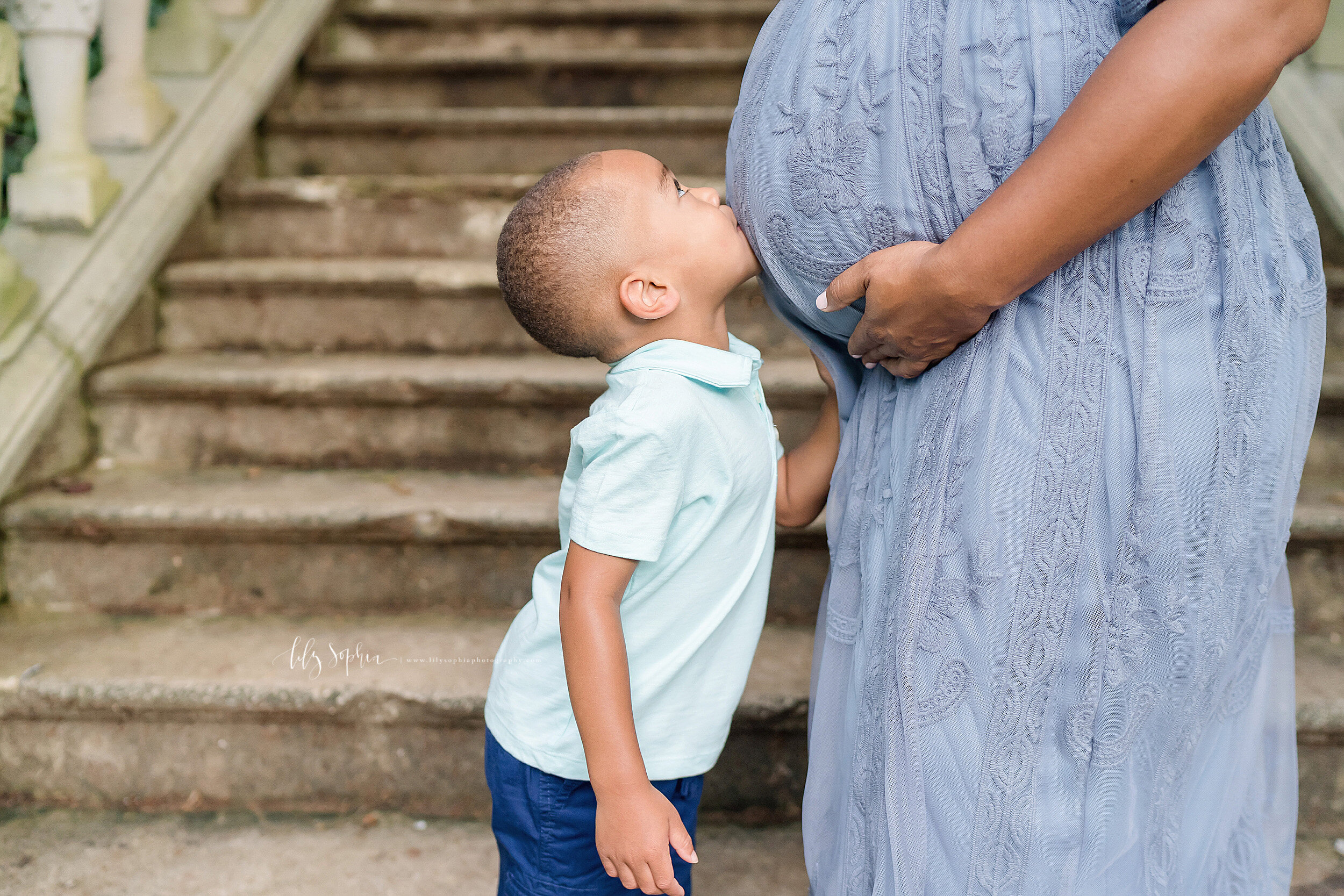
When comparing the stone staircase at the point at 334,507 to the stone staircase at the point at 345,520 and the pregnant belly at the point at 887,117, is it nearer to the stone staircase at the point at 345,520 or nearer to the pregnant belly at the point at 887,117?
the stone staircase at the point at 345,520

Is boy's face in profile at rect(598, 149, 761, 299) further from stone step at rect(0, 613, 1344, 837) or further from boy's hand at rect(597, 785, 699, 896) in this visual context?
stone step at rect(0, 613, 1344, 837)

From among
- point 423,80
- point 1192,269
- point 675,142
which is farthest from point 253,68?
point 1192,269

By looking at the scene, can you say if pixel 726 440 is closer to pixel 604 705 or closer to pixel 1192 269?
pixel 604 705

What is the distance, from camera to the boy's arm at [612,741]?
86 cm

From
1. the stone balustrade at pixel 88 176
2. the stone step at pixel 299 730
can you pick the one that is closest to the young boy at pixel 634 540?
the stone step at pixel 299 730

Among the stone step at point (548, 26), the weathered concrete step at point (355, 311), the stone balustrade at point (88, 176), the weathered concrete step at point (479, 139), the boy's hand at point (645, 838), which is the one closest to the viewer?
the boy's hand at point (645, 838)

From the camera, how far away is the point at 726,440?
3.14 ft

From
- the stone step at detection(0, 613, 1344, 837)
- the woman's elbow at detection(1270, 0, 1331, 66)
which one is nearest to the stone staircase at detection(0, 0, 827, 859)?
the stone step at detection(0, 613, 1344, 837)

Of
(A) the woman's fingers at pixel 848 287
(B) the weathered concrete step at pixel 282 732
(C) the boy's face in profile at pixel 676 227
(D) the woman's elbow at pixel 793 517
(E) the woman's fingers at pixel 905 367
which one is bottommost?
(B) the weathered concrete step at pixel 282 732

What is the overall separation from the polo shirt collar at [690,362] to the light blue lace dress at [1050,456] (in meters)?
0.13

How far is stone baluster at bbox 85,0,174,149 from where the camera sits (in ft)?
7.20

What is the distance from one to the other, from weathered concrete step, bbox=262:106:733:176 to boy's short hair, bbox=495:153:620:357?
1765 millimetres

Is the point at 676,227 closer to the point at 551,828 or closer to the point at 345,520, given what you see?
the point at 551,828

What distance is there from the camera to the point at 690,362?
3.07ft
